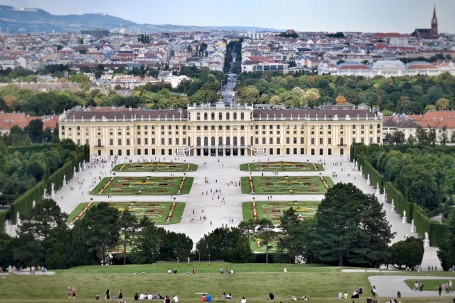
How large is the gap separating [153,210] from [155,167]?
15.4 m

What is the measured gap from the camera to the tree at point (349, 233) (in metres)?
39.2

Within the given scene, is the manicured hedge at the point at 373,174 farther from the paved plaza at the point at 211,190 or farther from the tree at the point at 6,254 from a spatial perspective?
the tree at the point at 6,254

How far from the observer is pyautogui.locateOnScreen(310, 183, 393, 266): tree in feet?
129

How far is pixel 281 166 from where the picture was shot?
6838 centimetres

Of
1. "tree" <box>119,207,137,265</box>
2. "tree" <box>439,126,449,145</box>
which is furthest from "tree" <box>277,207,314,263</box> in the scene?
"tree" <box>439,126,449,145</box>

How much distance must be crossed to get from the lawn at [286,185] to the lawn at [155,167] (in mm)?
5556

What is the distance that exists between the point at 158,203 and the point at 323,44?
132077 mm

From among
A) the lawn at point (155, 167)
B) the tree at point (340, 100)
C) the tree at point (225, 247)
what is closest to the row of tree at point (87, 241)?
the tree at point (225, 247)

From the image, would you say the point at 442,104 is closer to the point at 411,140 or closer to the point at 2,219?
the point at 411,140

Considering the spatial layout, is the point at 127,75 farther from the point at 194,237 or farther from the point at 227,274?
the point at 227,274

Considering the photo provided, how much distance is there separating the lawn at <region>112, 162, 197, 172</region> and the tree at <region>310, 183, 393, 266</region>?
88.0 feet

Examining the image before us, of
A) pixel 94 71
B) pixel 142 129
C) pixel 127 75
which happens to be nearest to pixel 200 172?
pixel 142 129

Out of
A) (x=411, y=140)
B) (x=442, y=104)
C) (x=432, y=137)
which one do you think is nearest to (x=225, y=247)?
(x=411, y=140)

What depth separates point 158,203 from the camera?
180ft
